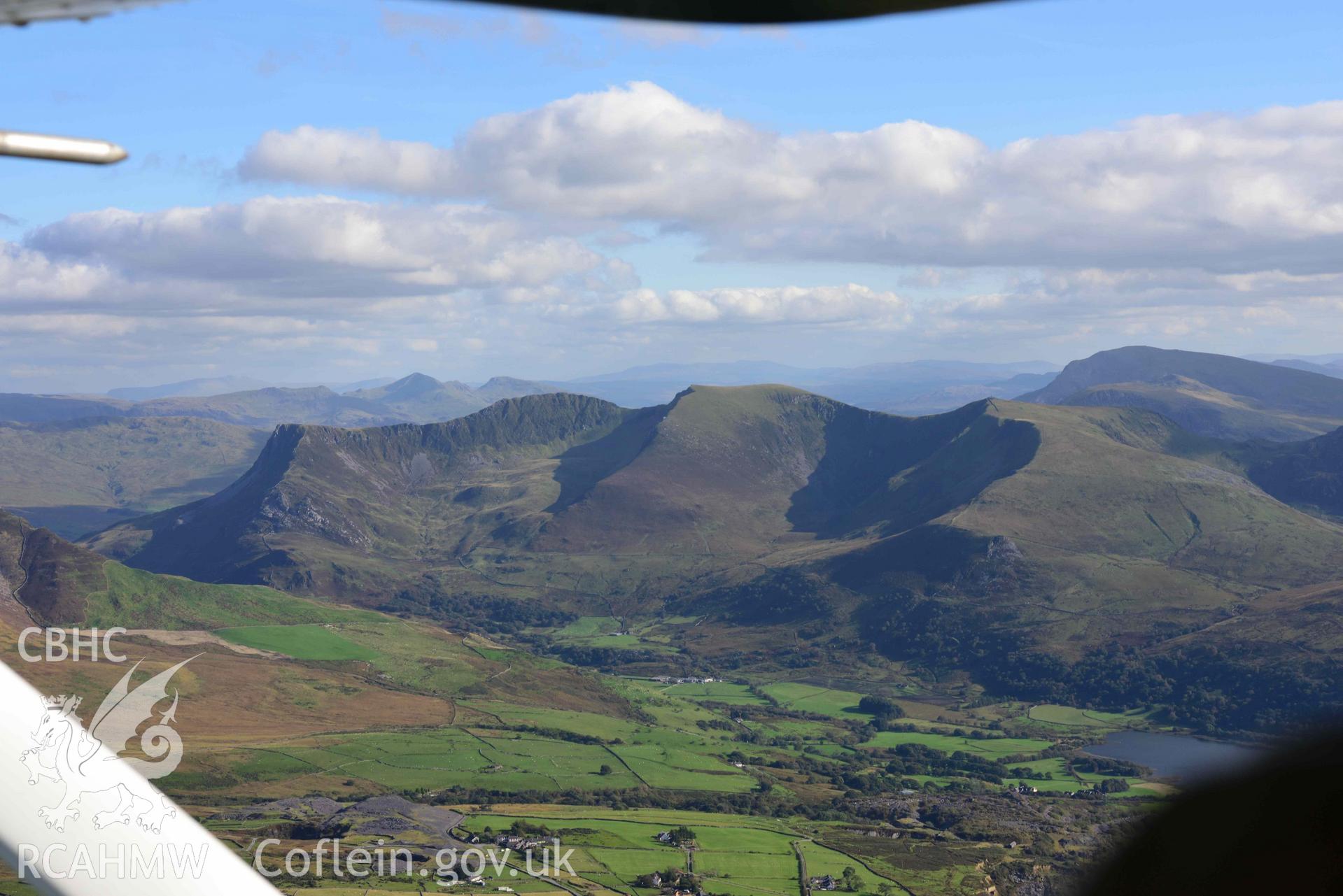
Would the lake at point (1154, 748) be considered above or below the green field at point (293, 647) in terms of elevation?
below

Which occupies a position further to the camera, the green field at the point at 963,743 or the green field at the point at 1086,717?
the green field at the point at 1086,717

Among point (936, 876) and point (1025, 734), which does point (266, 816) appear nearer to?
point (936, 876)

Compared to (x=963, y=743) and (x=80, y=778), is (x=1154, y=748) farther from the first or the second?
(x=80, y=778)

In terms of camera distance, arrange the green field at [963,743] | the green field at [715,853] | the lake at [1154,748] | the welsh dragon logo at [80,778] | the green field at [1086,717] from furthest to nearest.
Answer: the green field at [1086,717] → the green field at [963,743] → the lake at [1154,748] → the green field at [715,853] → the welsh dragon logo at [80,778]

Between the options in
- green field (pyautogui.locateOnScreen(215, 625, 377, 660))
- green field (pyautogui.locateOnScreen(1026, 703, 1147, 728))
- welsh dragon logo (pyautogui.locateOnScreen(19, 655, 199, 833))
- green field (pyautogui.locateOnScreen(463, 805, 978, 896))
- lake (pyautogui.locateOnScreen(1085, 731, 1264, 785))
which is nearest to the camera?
welsh dragon logo (pyautogui.locateOnScreen(19, 655, 199, 833))

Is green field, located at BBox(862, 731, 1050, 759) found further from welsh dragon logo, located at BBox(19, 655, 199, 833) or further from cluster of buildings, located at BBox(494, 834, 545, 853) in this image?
welsh dragon logo, located at BBox(19, 655, 199, 833)

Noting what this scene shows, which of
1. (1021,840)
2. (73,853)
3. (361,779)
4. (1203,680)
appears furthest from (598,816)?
(1203,680)

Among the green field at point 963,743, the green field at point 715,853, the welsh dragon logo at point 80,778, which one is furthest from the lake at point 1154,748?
the welsh dragon logo at point 80,778

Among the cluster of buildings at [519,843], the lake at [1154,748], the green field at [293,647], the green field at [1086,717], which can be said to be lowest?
the green field at [1086,717]

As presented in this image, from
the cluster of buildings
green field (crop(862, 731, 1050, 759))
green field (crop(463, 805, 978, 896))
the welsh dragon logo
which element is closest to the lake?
green field (crop(862, 731, 1050, 759))

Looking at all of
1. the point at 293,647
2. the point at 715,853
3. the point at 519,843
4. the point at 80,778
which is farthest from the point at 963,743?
the point at 80,778

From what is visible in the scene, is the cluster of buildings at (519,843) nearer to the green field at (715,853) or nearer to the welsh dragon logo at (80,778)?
the green field at (715,853)
